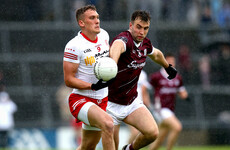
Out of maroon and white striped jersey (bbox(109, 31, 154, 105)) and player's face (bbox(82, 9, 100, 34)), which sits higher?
player's face (bbox(82, 9, 100, 34))

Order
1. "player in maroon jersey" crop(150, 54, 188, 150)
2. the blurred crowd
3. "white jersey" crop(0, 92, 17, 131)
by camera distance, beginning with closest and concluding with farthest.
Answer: "player in maroon jersey" crop(150, 54, 188, 150), the blurred crowd, "white jersey" crop(0, 92, 17, 131)

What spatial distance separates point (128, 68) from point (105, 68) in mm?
1008

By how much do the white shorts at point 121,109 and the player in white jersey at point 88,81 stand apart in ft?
1.62

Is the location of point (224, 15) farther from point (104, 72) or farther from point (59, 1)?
point (104, 72)

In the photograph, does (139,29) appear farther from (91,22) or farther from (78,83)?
(78,83)

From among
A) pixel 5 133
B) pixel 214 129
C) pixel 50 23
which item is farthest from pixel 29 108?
pixel 214 129

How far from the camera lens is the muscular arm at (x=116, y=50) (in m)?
7.39

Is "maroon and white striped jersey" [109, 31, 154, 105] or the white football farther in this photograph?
"maroon and white striped jersey" [109, 31, 154, 105]

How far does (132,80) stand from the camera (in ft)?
26.6

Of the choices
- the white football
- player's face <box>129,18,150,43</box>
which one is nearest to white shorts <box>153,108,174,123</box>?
player's face <box>129,18,150,43</box>

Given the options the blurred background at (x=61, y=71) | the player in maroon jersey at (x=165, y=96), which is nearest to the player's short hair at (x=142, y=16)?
the player in maroon jersey at (x=165, y=96)

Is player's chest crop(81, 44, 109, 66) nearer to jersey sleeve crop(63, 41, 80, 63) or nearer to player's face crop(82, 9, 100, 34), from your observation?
jersey sleeve crop(63, 41, 80, 63)

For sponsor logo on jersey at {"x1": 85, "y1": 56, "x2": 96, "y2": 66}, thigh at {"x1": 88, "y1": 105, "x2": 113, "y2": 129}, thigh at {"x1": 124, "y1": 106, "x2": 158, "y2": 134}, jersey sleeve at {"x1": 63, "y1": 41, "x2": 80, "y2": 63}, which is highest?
jersey sleeve at {"x1": 63, "y1": 41, "x2": 80, "y2": 63}

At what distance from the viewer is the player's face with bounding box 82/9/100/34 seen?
295 inches
